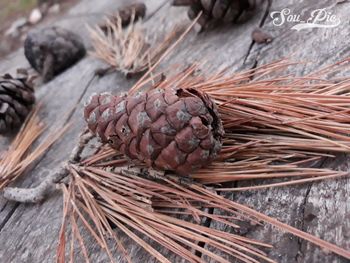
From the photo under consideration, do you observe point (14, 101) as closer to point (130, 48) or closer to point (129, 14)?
point (130, 48)

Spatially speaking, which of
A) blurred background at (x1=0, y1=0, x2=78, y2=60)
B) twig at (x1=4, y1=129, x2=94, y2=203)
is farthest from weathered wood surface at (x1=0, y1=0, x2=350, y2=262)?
blurred background at (x1=0, y1=0, x2=78, y2=60)

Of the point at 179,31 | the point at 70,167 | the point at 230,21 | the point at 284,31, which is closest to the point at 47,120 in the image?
the point at 70,167

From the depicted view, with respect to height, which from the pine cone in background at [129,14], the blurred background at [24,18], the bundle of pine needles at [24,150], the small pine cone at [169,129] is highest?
the small pine cone at [169,129]

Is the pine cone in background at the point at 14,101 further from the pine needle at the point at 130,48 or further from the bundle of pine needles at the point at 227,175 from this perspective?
the bundle of pine needles at the point at 227,175

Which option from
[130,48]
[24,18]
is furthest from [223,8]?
[24,18]

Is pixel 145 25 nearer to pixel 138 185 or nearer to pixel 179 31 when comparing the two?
pixel 179 31

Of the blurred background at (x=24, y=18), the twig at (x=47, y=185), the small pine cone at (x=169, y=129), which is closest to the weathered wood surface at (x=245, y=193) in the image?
the twig at (x=47, y=185)
